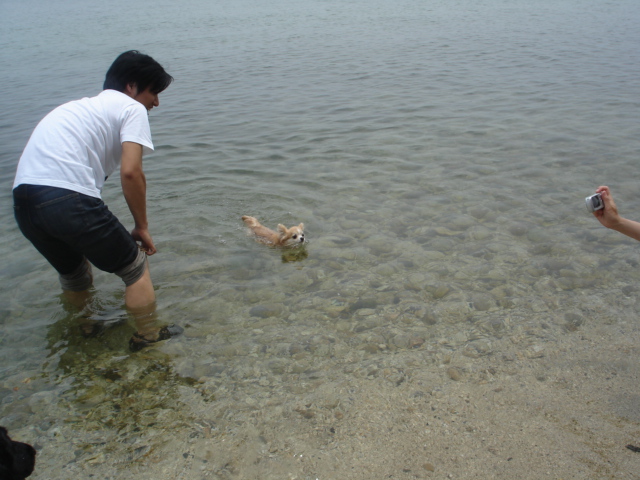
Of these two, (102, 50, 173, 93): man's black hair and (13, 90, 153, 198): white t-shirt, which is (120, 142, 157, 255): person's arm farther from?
(102, 50, 173, 93): man's black hair

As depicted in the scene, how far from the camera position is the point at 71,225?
12.9 ft

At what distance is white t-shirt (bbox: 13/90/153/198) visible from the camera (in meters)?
3.92

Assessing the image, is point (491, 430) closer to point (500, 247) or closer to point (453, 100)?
point (500, 247)

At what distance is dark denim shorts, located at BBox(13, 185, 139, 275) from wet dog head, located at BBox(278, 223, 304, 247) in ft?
8.33

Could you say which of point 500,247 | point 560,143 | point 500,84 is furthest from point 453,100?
point 500,247

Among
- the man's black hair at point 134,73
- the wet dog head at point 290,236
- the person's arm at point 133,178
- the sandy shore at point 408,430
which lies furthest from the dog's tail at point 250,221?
the sandy shore at point 408,430

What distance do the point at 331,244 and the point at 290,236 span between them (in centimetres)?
52

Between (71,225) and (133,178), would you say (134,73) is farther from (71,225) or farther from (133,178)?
(71,225)

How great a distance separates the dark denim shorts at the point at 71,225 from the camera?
12.7 ft

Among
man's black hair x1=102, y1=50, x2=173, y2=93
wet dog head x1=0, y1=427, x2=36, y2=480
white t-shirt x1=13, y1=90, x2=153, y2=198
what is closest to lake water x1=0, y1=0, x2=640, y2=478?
wet dog head x1=0, y1=427, x2=36, y2=480

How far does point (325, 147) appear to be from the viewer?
405 inches

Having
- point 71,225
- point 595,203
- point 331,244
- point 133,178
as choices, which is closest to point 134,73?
point 133,178

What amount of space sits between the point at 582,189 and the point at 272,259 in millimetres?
4620

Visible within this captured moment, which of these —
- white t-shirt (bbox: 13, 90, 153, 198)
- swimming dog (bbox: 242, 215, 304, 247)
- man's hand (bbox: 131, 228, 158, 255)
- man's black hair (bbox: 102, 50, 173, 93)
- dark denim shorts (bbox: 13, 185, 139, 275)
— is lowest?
swimming dog (bbox: 242, 215, 304, 247)
